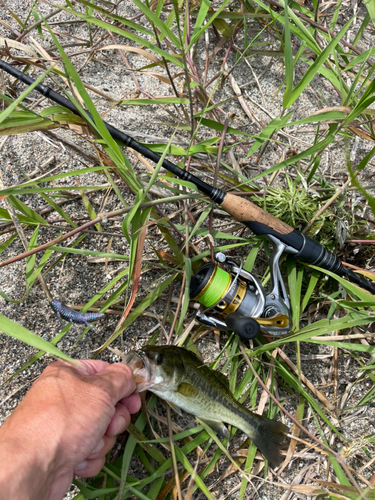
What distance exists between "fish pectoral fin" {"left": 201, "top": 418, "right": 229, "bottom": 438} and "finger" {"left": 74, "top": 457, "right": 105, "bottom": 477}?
632 mm

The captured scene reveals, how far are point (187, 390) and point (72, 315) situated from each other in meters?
0.82

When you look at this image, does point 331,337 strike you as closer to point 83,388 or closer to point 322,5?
point 83,388

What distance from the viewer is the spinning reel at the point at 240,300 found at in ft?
7.06

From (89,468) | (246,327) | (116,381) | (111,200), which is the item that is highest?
(246,327)

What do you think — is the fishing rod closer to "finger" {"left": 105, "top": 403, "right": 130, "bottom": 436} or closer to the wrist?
"finger" {"left": 105, "top": 403, "right": 130, "bottom": 436}

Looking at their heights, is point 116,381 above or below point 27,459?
above

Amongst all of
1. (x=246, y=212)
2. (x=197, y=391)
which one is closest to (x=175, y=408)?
(x=197, y=391)

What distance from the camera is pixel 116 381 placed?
6.09 feet

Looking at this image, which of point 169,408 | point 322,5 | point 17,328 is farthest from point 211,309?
point 322,5

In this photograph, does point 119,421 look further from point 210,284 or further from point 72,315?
point 210,284

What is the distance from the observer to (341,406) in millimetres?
2506

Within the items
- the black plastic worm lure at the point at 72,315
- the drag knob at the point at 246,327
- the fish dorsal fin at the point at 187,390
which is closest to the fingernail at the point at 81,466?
the fish dorsal fin at the point at 187,390

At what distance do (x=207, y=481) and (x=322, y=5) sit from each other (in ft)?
11.4

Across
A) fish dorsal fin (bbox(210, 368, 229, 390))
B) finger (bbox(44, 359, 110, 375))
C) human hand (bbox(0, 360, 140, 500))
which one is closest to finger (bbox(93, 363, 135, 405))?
human hand (bbox(0, 360, 140, 500))
